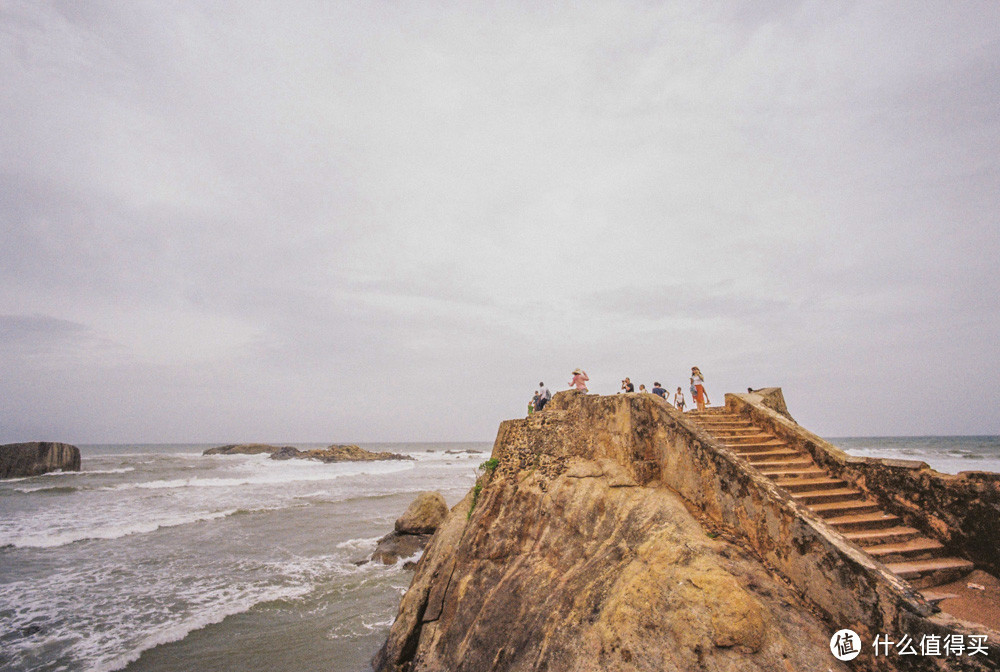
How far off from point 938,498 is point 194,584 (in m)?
17.8

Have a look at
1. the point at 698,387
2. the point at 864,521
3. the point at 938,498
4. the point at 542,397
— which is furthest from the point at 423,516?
the point at 938,498

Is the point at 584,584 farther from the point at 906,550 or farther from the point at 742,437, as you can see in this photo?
the point at 742,437

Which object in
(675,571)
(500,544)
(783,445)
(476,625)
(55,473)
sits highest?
(783,445)

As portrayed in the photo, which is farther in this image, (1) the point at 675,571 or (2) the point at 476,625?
(2) the point at 476,625

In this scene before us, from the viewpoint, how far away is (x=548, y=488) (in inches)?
315

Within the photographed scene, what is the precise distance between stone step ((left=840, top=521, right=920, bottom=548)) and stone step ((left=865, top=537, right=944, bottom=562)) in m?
0.05

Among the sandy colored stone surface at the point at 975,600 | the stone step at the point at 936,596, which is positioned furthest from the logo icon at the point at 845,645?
the stone step at the point at 936,596

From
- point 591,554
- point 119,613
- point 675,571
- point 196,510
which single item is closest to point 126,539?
point 196,510

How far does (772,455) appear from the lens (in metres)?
7.48

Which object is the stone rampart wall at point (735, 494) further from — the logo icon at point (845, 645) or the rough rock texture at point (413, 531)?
the rough rock texture at point (413, 531)

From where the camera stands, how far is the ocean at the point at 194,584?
29.9ft

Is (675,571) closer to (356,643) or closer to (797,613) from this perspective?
(797,613)

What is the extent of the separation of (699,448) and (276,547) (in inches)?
660

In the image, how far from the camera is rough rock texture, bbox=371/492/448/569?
15164mm
